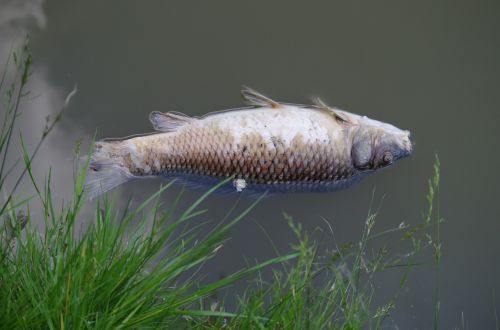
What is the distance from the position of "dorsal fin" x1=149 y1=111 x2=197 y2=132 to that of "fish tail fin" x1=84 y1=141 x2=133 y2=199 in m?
0.07

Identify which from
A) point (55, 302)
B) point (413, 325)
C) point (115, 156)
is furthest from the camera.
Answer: point (413, 325)

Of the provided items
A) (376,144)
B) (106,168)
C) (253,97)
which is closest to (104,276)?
(106,168)

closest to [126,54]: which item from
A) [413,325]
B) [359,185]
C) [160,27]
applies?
[160,27]

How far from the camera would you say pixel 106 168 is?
1.32 m

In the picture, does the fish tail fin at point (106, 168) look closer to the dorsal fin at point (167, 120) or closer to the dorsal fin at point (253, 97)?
the dorsal fin at point (167, 120)

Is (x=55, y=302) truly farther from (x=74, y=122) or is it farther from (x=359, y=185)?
(x=359, y=185)

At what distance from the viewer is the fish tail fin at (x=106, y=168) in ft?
4.29

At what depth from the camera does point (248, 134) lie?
135cm

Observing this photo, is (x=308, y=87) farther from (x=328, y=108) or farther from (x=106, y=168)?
(x=106, y=168)

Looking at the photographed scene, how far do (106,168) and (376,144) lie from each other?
0.48m

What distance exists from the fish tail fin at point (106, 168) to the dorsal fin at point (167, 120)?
7 cm

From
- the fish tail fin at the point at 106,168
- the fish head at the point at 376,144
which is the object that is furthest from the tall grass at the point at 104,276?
the fish head at the point at 376,144

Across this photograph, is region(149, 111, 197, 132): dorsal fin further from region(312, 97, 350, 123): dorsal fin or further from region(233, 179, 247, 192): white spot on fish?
region(312, 97, 350, 123): dorsal fin

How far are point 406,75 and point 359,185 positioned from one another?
0.25 metres
